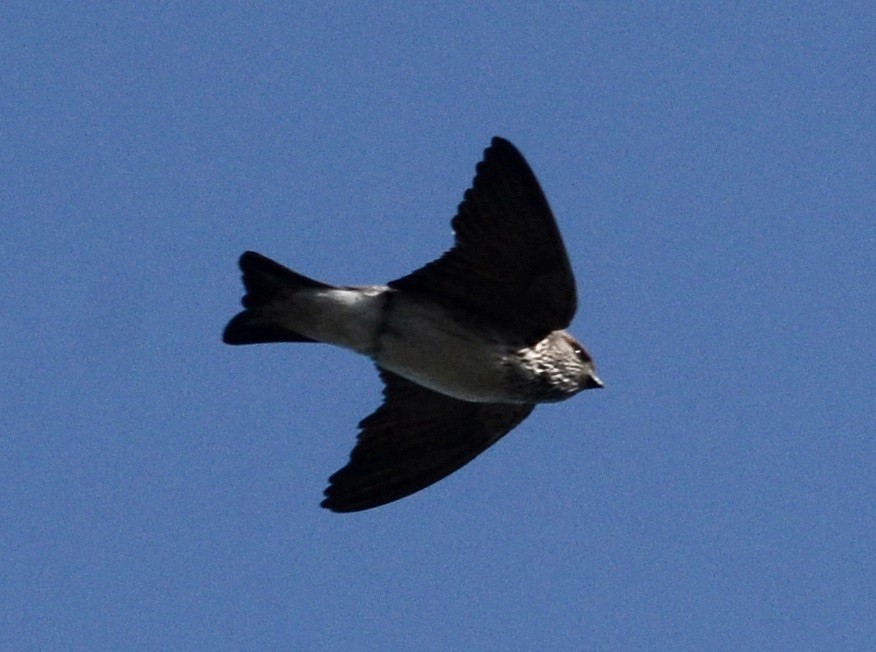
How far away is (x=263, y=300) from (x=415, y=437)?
1491 millimetres

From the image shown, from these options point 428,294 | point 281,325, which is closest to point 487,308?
point 428,294

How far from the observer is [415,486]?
1402 centimetres

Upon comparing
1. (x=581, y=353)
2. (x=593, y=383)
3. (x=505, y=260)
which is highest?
(x=505, y=260)

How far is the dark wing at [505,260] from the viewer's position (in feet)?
41.1

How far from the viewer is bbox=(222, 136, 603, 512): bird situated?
12.6m

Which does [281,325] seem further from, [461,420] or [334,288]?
[461,420]

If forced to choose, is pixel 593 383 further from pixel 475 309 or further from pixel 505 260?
pixel 505 260

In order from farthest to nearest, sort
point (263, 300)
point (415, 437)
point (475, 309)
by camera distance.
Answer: point (415, 437), point (263, 300), point (475, 309)

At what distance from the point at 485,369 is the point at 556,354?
0.46 metres

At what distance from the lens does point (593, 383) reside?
13516mm

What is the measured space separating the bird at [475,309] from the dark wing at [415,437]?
14.0 inches

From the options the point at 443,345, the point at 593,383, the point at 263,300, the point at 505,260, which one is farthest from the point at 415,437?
the point at 505,260

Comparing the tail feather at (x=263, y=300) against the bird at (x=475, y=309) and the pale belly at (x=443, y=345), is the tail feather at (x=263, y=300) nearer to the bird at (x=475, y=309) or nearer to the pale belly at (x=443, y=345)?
the bird at (x=475, y=309)

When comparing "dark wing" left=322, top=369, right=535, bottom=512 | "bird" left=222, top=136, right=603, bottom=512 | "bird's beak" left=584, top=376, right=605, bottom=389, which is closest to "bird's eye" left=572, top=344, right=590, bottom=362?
"bird" left=222, top=136, right=603, bottom=512
